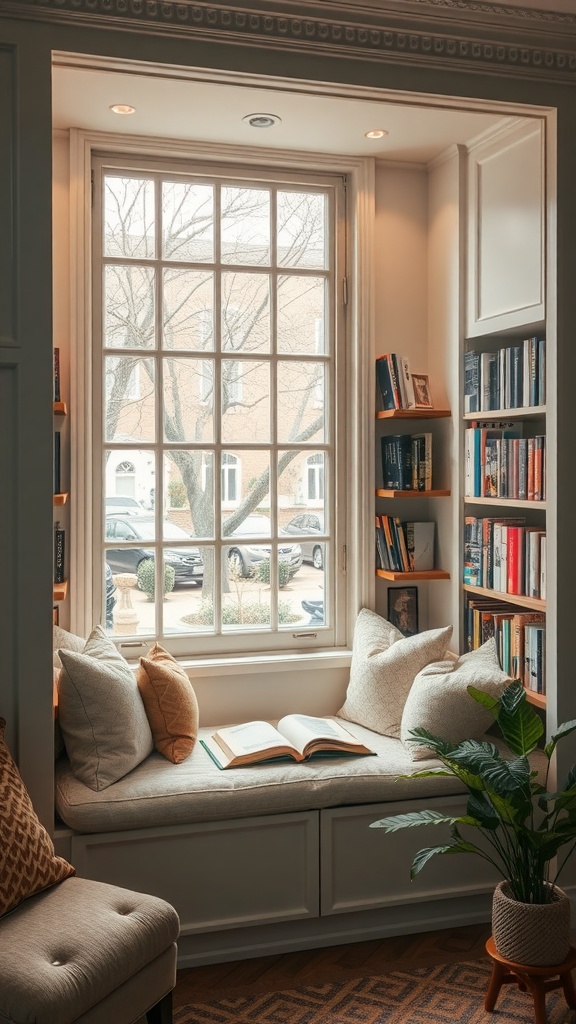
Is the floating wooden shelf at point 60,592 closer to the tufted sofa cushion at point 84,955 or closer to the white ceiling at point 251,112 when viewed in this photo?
the tufted sofa cushion at point 84,955

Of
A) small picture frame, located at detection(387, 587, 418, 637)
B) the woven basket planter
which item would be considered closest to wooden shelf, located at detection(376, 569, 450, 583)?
small picture frame, located at detection(387, 587, 418, 637)

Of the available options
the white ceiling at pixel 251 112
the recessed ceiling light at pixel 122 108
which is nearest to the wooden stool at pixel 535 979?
the white ceiling at pixel 251 112

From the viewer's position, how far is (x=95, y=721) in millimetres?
2736

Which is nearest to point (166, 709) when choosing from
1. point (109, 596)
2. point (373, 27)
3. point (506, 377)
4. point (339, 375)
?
point (109, 596)

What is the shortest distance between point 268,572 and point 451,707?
97cm

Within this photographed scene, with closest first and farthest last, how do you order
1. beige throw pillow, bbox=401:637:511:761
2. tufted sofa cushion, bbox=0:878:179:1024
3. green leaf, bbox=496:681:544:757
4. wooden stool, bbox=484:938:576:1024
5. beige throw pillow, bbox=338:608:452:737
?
tufted sofa cushion, bbox=0:878:179:1024 < wooden stool, bbox=484:938:576:1024 < green leaf, bbox=496:681:544:757 < beige throw pillow, bbox=401:637:511:761 < beige throw pillow, bbox=338:608:452:737

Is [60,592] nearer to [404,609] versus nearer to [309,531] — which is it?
[309,531]

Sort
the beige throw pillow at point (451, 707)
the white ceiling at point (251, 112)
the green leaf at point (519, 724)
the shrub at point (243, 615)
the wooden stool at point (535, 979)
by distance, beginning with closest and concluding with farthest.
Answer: the wooden stool at point (535, 979), the green leaf at point (519, 724), the white ceiling at point (251, 112), the beige throw pillow at point (451, 707), the shrub at point (243, 615)

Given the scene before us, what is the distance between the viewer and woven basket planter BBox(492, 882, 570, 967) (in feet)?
7.91

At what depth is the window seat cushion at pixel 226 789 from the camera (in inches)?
104

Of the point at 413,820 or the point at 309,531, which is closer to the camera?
the point at 413,820

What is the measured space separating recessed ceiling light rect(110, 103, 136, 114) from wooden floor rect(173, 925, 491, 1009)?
2.78 meters

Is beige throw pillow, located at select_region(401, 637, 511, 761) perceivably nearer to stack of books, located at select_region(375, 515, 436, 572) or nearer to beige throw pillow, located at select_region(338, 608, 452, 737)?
beige throw pillow, located at select_region(338, 608, 452, 737)

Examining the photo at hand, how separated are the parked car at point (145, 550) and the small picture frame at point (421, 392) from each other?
1.05m
